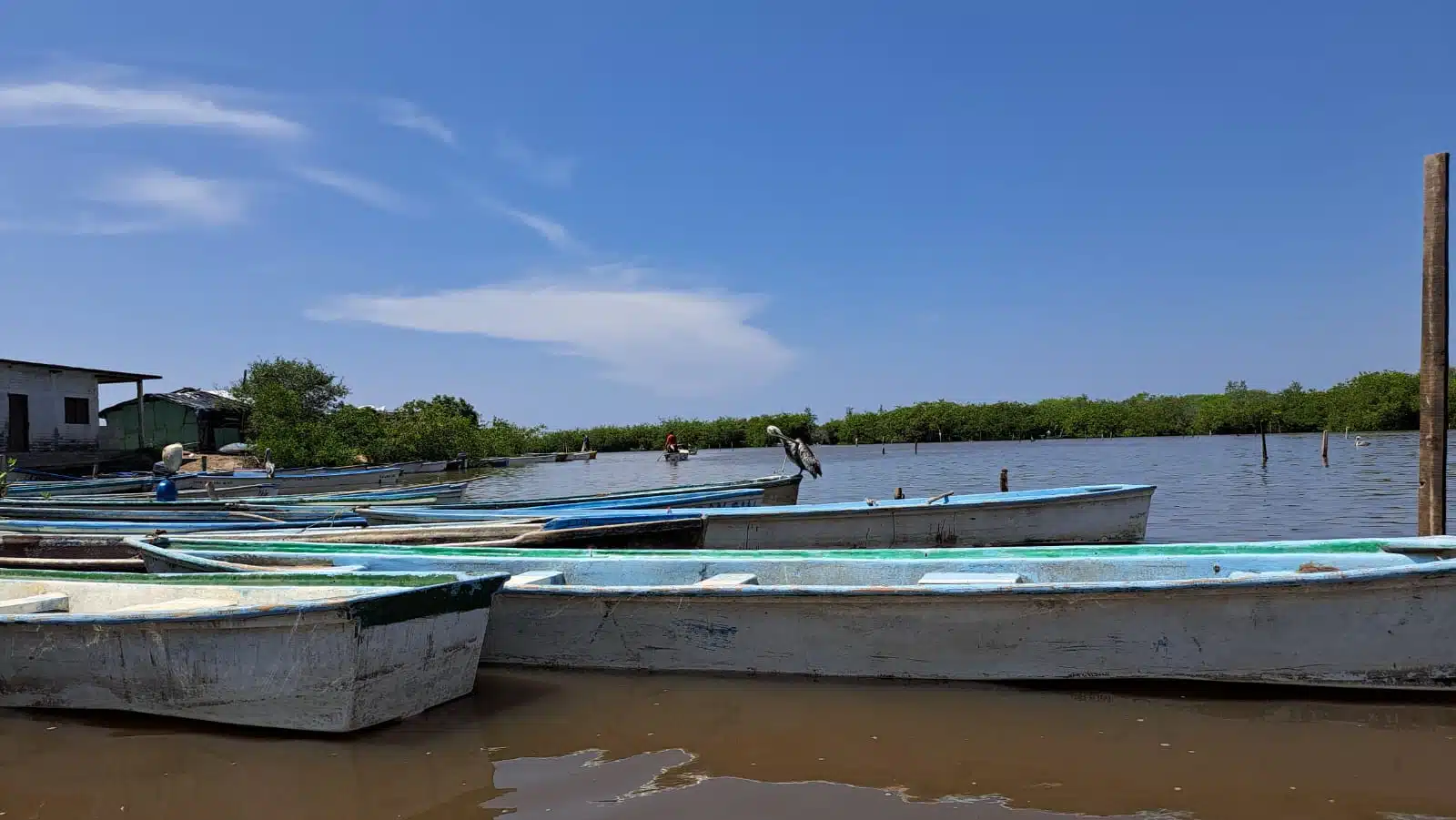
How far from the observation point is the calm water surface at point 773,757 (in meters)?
4.63

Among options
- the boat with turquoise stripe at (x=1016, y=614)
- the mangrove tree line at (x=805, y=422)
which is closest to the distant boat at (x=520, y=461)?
the mangrove tree line at (x=805, y=422)

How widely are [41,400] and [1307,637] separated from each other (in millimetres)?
34698

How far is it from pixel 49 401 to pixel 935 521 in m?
30.4

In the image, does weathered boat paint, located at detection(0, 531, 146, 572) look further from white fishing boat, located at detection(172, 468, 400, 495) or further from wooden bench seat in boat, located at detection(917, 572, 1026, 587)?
white fishing boat, located at detection(172, 468, 400, 495)

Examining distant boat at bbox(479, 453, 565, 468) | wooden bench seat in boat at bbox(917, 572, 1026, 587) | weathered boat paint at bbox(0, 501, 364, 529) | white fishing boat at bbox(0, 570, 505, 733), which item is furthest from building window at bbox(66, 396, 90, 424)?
wooden bench seat in boat at bbox(917, 572, 1026, 587)

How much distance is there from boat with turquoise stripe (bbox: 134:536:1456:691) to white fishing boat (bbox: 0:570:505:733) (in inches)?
43.6

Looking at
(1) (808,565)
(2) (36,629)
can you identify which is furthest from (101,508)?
(1) (808,565)

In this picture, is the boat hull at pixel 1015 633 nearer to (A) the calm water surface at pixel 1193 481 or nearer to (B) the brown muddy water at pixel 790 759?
(B) the brown muddy water at pixel 790 759

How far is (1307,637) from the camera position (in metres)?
5.69

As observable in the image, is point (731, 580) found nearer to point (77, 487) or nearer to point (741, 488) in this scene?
point (741, 488)

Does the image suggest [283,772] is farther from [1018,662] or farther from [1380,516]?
[1380,516]

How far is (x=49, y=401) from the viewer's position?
29875 mm

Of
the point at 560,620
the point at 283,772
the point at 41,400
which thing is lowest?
the point at 283,772

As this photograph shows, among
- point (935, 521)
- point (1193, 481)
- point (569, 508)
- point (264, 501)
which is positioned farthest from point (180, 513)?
point (1193, 481)
